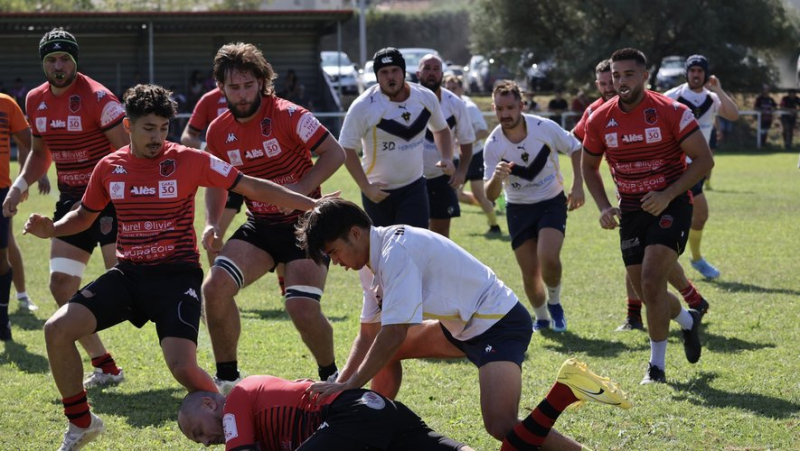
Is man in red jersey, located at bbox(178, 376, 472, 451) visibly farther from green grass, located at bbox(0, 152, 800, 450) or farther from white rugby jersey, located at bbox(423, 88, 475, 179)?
white rugby jersey, located at bbox(423, 88, 475, 179)

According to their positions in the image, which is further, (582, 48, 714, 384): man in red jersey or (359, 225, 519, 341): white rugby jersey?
(582, 48, 714, 384): man in red jersey

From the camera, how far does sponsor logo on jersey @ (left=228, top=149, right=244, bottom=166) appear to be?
6.69 meters

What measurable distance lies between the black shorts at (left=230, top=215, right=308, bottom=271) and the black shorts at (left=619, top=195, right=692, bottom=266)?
7.32 feet

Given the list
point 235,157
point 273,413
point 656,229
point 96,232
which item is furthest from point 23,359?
point 656,229

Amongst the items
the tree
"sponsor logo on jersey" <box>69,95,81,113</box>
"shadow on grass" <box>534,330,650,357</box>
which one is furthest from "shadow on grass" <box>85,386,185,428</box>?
the tree

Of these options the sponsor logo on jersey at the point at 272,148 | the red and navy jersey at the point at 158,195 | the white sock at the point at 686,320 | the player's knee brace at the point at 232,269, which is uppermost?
the sponsor logo on jersey at the point at 272,148

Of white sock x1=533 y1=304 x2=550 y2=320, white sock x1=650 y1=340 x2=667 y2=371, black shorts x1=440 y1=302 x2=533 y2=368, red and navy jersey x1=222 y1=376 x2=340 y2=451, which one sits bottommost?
white sock x1=533 y1=304 x2=550 y2=320

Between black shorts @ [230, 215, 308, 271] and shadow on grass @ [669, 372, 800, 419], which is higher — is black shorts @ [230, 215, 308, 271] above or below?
above

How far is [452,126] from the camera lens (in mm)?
9867

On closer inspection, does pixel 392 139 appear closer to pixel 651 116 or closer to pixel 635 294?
pixel 651 116

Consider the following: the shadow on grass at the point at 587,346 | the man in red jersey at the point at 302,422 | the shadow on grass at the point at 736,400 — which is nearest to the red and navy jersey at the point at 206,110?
the shadow on grass at the point at 587,346

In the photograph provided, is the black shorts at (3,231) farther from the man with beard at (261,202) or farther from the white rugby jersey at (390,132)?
the white rugby jersey at (390,132)

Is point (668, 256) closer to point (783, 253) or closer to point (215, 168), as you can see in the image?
point (215, 168)

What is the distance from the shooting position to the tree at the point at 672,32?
3572cm
